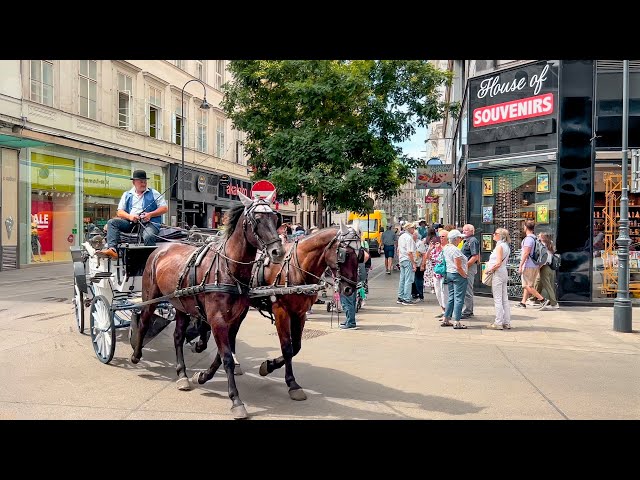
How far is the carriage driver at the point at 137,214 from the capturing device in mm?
7520

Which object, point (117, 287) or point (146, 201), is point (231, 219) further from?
point (117, 287)

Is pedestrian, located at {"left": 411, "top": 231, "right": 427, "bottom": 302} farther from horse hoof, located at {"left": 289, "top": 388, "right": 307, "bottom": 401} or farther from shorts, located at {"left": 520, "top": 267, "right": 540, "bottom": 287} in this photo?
horse hoof, located at {"left": 289, "top": 388, "right": 307, "bottom": 401}

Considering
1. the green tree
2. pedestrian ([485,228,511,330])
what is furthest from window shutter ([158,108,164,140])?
pedestrian ([485,228,511,330])

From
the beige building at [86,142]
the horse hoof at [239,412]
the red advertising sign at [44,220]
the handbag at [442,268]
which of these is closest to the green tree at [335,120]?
the handbag at [442,268]

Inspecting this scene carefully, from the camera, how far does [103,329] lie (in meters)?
7.11

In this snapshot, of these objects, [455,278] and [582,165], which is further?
[582,165]

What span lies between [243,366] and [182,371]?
118 centimetres

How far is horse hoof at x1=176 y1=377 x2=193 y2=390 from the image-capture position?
6.00 metres

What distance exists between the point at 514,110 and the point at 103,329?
1177cm

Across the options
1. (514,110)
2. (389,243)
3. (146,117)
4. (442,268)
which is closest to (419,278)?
(442,268)

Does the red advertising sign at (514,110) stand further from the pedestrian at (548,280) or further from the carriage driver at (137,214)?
the carriage driver at (137,214)
